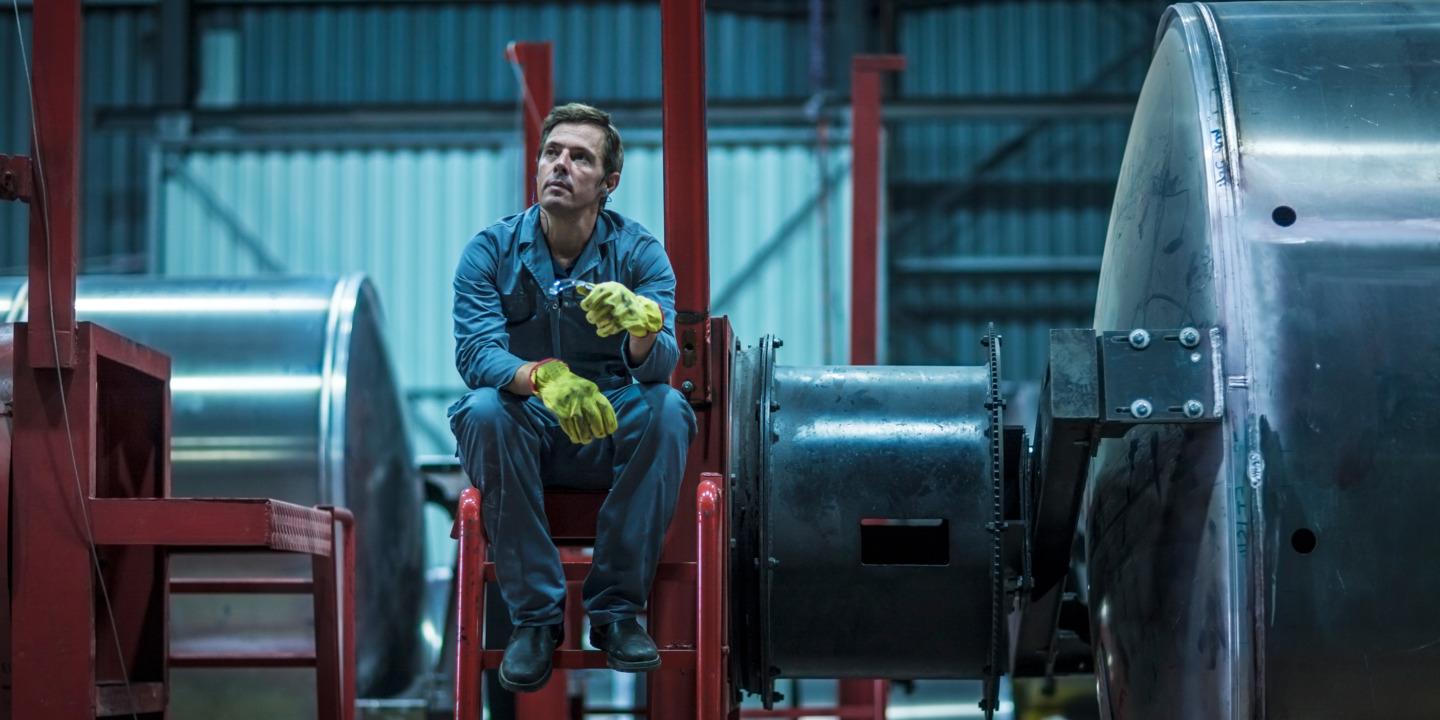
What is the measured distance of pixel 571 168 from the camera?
12.8ft

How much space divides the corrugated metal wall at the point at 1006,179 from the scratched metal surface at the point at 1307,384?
10911 millimetres

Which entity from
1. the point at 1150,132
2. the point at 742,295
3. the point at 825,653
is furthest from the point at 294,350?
the point at 742,295

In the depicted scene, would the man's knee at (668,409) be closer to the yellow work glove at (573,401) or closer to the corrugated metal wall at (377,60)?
the yellow work glove at (573,401)

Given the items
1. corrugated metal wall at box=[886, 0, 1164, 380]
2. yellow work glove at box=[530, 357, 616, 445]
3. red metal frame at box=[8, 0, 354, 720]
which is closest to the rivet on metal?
yellow work glove at box=[530, 357, 616, 445]

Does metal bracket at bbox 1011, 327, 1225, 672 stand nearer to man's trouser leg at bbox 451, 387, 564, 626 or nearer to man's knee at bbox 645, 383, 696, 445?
man's knee at bbox 645, 383, 696, 445

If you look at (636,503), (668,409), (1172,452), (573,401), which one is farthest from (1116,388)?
(573,401)

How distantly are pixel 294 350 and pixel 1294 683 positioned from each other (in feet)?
16.6

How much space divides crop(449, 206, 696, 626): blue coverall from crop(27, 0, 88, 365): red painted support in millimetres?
1180

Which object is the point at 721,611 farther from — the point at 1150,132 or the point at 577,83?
the point at 577,83

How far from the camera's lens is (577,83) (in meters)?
14.6

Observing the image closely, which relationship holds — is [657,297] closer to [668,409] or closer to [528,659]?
[668,409]

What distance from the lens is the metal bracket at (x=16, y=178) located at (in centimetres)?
406

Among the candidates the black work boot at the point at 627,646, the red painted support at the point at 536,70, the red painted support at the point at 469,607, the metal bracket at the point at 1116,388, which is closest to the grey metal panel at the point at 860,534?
the metal bracket at the point at 1116,388

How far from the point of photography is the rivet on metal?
3547 millimetres
